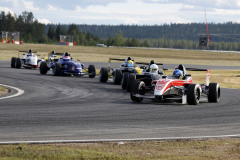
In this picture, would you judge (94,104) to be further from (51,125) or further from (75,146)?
(75,146)

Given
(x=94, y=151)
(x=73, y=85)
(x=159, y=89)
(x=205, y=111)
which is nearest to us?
(x=94, y=151)

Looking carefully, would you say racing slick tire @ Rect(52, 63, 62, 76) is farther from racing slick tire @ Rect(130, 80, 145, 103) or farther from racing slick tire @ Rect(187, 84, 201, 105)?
racing slick tire @ Rect(187, 84, 201, 105)

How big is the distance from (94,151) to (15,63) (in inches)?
1258

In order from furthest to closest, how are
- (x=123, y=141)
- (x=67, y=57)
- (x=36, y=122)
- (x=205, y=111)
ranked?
1. (x=67, y=57)
2. (x=205, y=111)
3. (x=36, y=122)
4. (x=123, y=141)

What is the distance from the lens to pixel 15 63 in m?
40.0

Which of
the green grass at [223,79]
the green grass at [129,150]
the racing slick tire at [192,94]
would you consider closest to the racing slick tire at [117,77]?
the green grass at [223,79]

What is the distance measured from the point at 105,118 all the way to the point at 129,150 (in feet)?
14.5

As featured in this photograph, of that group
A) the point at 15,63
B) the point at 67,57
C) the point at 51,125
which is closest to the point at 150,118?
the point at 51,125

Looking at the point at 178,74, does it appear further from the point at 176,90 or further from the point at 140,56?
the point at 140,56

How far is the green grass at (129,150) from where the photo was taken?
8.67 meters

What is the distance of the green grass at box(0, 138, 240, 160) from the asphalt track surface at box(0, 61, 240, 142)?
33.6 inches

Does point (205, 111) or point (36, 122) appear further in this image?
point (205, 111)

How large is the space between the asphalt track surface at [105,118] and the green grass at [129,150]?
0.85 m

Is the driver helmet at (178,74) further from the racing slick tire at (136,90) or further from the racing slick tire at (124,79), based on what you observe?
the racing slick tire at (124,79)
